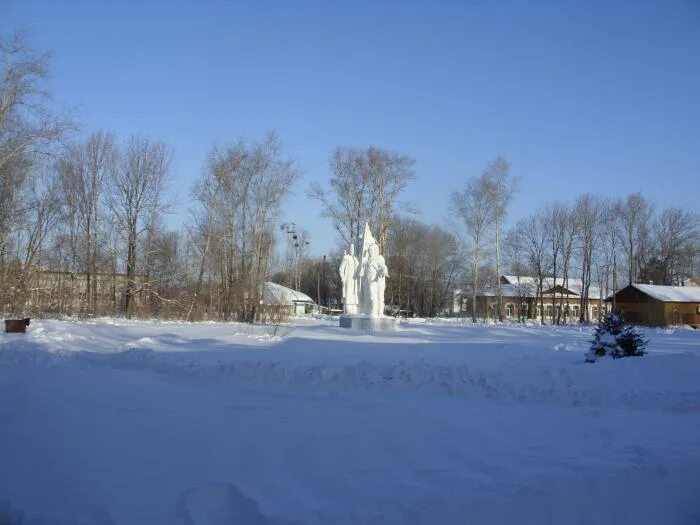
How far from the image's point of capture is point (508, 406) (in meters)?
9.17

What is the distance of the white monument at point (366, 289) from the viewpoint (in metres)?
23.8

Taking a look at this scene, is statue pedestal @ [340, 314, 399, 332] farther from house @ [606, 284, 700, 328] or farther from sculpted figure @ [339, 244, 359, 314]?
house @ [606, 284, 700, 328]

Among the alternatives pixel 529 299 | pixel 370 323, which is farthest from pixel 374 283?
pixel 529 299

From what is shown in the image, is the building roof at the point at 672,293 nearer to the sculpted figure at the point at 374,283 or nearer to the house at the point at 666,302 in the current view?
the house at the point at 666,302

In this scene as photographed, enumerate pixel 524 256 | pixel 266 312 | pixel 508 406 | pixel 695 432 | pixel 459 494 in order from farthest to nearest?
pixel 524 256
pixel 266 312
pixel 508 406
pixel 695 432
pixel 459 494

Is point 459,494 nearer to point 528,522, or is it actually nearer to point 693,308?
point 528,522

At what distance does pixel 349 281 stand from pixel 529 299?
43.3m

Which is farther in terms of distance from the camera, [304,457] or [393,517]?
[304,457]

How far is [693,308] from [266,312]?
122 feet

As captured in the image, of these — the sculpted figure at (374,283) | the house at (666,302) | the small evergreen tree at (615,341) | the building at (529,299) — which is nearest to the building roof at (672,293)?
the house at (666,302)

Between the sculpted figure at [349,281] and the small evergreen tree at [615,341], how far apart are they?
14164 millimetres

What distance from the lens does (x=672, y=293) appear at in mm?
46719

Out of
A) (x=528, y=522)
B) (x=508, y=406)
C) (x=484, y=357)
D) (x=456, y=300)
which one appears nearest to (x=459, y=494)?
(x=528, y=522)

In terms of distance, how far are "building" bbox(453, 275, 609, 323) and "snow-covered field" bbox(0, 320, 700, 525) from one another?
4607 cm
